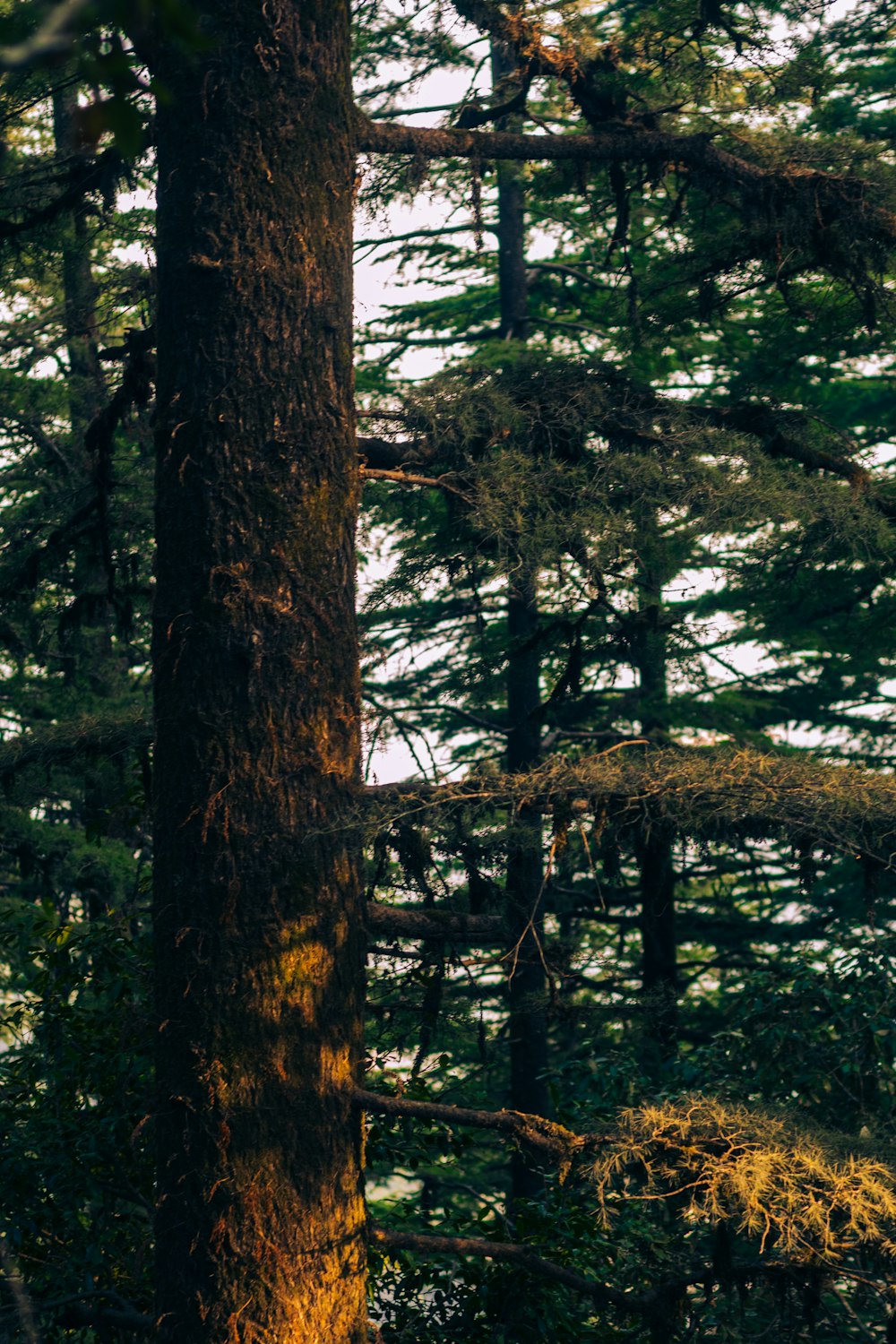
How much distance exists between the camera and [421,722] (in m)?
16.4

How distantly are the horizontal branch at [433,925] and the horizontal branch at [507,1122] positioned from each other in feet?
2.36

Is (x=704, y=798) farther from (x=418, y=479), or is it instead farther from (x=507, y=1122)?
(x=418, y=479)

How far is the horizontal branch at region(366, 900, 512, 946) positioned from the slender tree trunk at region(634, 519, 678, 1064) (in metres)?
0.79

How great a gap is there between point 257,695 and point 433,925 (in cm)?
143

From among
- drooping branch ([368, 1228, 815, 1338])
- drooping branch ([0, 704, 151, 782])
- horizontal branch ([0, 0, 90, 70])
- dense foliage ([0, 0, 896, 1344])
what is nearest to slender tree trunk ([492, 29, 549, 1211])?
dense foliage ([0, 0, 896, 1344])

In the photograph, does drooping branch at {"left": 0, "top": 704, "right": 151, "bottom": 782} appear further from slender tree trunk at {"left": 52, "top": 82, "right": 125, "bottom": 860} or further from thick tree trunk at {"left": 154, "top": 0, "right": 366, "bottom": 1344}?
slender tree trunk at {"left": 52, "top": 82, "right": 125, "bottom": 860}

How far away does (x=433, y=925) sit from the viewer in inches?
221

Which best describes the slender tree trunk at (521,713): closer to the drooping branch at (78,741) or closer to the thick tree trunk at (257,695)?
the thick tree trunk at (257,695)

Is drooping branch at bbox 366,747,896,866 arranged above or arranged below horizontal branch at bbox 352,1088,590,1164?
above

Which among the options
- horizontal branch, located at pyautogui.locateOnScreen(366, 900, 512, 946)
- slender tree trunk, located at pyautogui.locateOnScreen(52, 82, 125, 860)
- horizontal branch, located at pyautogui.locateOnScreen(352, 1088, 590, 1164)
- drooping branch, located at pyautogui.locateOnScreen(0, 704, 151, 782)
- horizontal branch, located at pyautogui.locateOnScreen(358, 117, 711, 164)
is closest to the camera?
horizontal branch, located at pyautogui.locateOnScreen(352, 1088, 590, 1164)

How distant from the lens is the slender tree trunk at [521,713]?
7838 millimetres

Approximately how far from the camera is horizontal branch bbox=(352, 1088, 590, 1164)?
4.94 meters

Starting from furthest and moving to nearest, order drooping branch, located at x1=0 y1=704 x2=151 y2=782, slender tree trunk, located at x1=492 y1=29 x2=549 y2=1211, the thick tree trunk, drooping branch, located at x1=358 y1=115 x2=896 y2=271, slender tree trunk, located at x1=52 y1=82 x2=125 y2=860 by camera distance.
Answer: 1. slender tree trunk, located at x1=52 y1=82 x2=125 y2=860
2. slender tree trunk, located at x1=492 y1=29 x2=549 y2=1211
3. drooping branch, located at x1=0 y1=704 x2=151 y2=782
4. drooping branch, located at x1=358 y1=115 x2=896 y2=271
5. the thick tree trunk

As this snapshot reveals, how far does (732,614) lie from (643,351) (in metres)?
3.48
